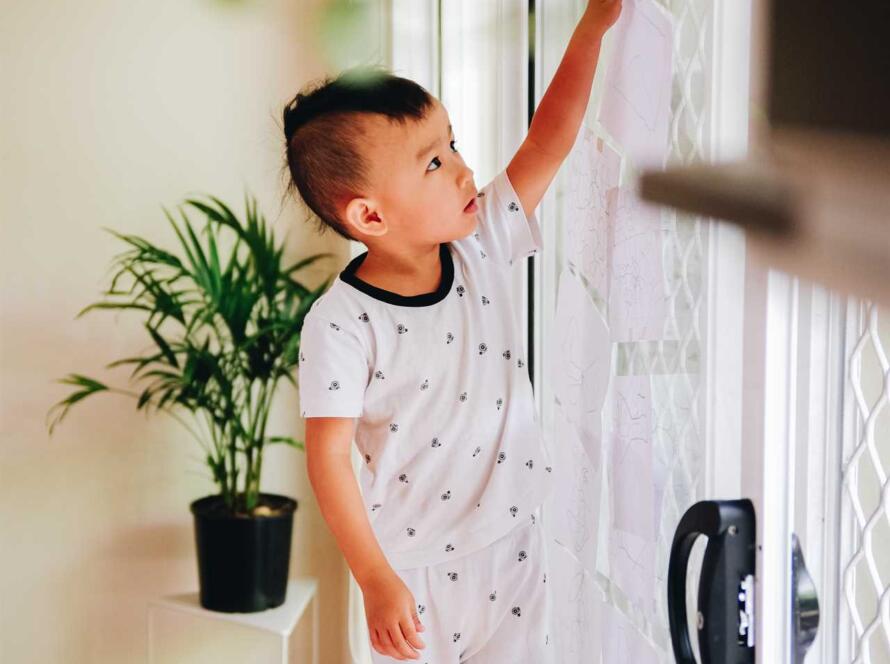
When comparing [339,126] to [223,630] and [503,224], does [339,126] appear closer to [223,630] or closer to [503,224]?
[503,224]

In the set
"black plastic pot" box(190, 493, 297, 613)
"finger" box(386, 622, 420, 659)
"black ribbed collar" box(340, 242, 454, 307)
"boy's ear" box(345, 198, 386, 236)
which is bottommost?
"black plastic pot" box(190, 493, 297, 613)

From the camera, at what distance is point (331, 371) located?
87cm

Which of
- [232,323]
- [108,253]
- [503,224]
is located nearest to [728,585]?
[503,224]

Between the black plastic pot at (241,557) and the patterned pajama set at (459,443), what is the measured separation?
2.96ft

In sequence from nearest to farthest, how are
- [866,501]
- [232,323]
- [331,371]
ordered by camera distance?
[866,501], [331,371], [232,323]

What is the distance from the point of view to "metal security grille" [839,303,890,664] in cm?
45

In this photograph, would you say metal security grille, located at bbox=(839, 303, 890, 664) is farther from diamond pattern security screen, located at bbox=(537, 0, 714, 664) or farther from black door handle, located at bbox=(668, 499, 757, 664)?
diamond pattern security screen, located at bbox=(537, 0, 714, 664)

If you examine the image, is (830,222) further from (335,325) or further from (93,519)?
(93,519)

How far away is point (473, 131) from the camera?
1.37 metres

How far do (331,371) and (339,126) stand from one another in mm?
227

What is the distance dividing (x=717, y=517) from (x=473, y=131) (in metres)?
0.96

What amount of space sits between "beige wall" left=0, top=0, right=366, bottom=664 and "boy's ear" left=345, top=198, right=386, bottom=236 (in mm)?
1152

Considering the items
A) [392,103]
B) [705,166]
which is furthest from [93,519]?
[705,166]

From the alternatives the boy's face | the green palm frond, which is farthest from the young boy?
the green palm frond
